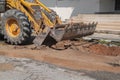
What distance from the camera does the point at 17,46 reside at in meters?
12.1

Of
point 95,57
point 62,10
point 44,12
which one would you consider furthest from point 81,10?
point 95,57

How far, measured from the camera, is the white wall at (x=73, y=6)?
16.5 meters

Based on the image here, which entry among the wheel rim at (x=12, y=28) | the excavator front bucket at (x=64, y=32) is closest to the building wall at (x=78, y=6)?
the excavator front bucket at (x=64, y=32)

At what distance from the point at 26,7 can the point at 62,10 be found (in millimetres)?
5720

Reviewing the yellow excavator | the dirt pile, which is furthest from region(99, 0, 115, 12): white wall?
the dirt pile

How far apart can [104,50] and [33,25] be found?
3.08 m

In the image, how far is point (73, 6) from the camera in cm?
1741

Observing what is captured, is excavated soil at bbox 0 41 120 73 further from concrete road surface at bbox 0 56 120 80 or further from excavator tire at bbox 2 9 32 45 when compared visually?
concrete road surface at bbox 0 56 120 80

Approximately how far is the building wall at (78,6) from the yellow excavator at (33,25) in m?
3.51

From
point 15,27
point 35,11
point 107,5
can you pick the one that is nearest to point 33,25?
point 35,11

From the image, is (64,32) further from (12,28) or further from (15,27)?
(12,28)

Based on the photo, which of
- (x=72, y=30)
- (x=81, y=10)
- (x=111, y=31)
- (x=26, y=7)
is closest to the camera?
(x=72, y=30)

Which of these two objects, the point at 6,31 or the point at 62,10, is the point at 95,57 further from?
the point at 62,10

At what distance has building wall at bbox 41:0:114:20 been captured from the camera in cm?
1641
